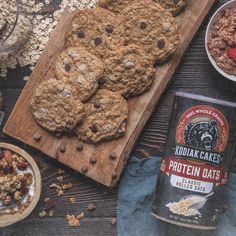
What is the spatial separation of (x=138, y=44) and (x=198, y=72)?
0.21 m

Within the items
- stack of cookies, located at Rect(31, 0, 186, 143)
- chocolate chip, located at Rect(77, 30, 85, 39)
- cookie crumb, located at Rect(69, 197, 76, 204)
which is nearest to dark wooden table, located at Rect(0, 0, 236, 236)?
cookie crumb, located at Rect(69, 197, 76, 204)

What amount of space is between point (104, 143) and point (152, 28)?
35cm

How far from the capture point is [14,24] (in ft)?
5.35

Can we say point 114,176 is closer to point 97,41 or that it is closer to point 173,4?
point 97,41

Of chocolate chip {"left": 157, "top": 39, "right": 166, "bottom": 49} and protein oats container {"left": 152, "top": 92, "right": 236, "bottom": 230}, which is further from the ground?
chocolate chip {"left": 157, "top": 39, "right": 166, "bottom": 49}

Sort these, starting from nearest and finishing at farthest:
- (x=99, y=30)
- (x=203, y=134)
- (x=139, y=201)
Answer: (x=203, y=134) → (x=99, y=30) → (x=139, y=201)

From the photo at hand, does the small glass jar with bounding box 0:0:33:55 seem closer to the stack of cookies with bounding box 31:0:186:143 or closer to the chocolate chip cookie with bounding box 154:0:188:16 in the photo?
the stack of cookies with bounding box 31:0:186:143

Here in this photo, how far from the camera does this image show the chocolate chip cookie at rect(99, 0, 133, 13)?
1626 mm

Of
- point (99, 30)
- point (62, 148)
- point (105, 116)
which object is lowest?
point (62, 148)

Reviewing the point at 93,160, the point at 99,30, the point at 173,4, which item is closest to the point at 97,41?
the point at 99,30

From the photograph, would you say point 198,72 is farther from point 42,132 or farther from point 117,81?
point 42,132

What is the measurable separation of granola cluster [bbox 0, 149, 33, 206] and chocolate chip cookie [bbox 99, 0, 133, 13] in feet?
1.63

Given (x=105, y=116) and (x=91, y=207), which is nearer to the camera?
(x=105, y=116)

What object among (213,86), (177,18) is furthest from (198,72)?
(177,18)
